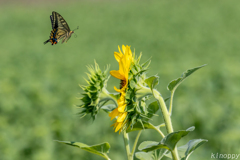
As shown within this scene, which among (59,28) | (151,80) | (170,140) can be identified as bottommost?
(170,140)

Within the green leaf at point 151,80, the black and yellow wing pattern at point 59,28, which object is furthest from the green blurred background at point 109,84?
the green leaf at point 151,80

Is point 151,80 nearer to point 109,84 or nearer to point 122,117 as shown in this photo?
point 122,117

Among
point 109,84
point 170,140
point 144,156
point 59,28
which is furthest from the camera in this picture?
point 109,84

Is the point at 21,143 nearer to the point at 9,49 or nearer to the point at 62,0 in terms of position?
the point at 9,49

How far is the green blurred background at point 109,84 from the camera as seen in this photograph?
4.00m

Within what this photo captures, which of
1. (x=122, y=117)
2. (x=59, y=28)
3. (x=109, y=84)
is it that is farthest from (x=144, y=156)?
(x=109, y=84)

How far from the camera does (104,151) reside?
103cm

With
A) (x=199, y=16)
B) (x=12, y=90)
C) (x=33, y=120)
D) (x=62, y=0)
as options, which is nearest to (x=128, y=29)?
(x=199, y=16)

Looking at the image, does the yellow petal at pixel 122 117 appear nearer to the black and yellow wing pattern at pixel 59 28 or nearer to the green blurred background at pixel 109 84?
the green blurred background at pixel 109 84

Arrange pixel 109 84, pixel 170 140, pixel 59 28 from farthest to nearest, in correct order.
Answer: pixel 109 84, pixel 59 28, pixel 170 140

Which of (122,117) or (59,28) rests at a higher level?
(59,28)

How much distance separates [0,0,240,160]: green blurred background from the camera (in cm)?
400

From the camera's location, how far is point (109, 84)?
7.88 metres

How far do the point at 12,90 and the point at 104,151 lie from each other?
215 inches
